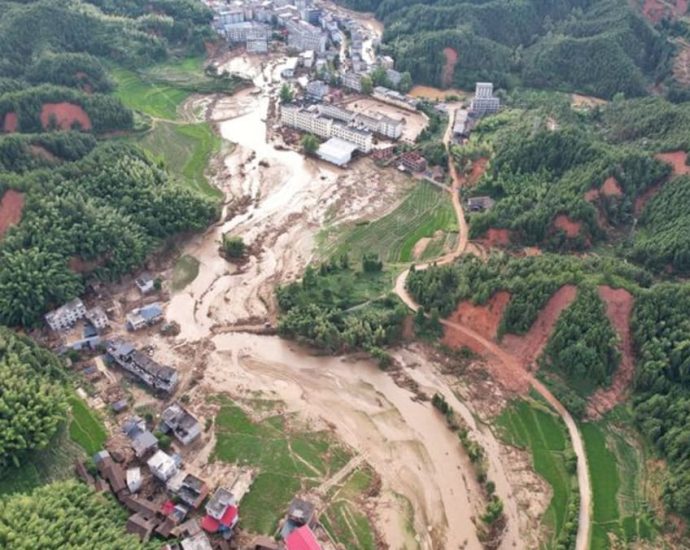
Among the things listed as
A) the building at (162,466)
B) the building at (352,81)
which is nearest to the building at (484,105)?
the building at (352,81)

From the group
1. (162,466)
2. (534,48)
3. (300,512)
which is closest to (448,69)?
(534,48)

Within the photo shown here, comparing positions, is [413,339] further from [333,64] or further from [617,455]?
[333,64]

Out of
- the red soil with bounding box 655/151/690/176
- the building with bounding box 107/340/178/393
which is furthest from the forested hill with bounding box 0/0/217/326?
the red soil with bounding box 655/151/690/176

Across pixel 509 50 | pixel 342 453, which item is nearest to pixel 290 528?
pixel 342 453

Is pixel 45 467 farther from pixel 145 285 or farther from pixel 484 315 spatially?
pixel 484 315

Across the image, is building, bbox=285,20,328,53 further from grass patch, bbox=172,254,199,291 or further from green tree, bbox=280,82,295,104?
grass patch, bbox=172,254,199,291

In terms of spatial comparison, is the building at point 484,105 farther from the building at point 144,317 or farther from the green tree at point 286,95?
the building at point 144,317

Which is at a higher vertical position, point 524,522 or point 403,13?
point 403,13
